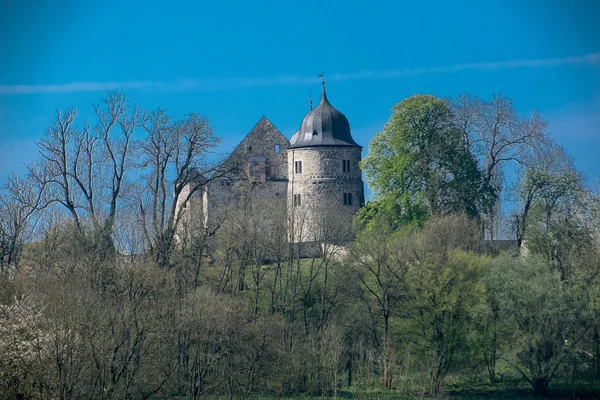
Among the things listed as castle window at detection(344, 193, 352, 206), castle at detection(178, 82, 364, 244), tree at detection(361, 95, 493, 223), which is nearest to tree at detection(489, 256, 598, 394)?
tree at detection(361, 95, 493, 223)

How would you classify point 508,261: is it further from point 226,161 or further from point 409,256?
point 226,161

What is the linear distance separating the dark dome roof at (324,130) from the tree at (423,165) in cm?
627

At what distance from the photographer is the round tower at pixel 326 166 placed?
6675 cm

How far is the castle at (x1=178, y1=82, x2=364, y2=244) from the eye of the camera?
6606 cm

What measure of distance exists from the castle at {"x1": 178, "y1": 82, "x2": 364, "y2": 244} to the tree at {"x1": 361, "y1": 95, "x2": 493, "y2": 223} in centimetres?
468

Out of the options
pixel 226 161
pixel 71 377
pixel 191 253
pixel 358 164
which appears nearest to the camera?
pixel 71 377

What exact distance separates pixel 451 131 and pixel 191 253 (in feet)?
55.1

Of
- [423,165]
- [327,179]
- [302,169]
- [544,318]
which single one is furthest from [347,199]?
[544,318]

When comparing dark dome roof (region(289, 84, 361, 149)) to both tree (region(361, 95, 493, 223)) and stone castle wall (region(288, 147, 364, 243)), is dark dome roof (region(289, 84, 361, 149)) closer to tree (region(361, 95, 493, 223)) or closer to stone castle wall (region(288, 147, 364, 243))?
stone castle wall (region(288, 147, 364, 243))

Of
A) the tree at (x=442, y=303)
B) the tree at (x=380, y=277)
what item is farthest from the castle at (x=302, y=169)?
the tree at (x=442, y=303)

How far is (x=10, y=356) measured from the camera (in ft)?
123

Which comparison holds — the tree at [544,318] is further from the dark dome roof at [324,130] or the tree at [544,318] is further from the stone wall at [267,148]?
the stone wall at [267,148]

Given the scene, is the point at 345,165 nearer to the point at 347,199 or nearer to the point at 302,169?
the point at 347,199

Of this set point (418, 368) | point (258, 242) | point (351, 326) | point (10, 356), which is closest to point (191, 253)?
point (258, 242)
